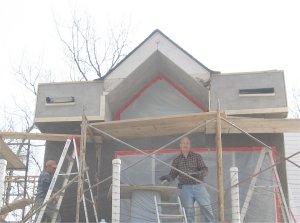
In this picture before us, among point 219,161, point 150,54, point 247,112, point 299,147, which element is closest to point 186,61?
point 150,54

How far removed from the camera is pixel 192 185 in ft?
27.4

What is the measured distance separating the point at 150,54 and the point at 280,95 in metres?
3.05

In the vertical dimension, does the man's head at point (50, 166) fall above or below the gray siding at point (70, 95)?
below

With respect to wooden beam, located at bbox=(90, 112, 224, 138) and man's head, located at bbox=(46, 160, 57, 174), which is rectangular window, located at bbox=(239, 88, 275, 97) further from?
man's head, located at bbox=(46, 160, 57, 174)

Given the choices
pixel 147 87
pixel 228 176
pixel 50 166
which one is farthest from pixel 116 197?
pixel 147 87

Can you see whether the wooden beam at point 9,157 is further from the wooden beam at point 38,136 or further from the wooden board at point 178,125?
the wooden board at point 178,125

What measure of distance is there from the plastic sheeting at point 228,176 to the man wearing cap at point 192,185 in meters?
0.73

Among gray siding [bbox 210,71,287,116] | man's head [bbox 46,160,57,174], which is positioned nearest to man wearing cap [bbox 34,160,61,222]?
man's head [bbox 46,160,57,174]

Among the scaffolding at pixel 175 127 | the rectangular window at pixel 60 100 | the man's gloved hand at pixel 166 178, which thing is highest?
the rectangular window at pixel 60 100

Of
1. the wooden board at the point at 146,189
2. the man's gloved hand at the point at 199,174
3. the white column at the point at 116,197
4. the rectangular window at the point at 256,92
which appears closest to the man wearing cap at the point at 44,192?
the wooden board at the point at 146,189

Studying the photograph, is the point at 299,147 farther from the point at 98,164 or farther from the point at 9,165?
the point at 9,165

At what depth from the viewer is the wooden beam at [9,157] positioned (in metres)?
9.33

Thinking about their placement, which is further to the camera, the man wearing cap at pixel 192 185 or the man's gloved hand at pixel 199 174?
the man's gloved hand at pixel 199 174

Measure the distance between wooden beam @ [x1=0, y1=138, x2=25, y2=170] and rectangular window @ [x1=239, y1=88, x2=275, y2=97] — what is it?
5.13 meters
